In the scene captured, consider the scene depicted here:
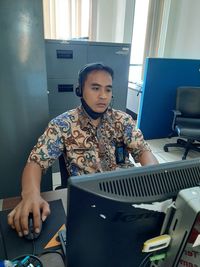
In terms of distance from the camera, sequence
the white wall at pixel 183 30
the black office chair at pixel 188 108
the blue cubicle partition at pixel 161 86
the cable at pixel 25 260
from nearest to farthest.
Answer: the cable at pixel 25 260, the black office chair at pixel 188 108, the blue cubicle partition at pixel 161 86, the white wall at pixel 183 30

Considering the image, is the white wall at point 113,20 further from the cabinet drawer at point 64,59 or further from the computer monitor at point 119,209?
the computer monitor at point 119,209

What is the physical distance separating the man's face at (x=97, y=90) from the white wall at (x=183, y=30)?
2744mm

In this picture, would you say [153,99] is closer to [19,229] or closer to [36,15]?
[36,15]

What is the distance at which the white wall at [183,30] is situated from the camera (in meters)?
3.33

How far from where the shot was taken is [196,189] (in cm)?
42

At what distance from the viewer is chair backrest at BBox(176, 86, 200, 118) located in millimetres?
2980

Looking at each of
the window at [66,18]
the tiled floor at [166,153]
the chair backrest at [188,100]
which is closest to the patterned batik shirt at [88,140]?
the tiled floor at [166,153]

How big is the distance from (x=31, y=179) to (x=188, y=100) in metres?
2.65

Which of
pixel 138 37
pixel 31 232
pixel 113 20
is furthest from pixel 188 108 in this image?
pixel 31 232

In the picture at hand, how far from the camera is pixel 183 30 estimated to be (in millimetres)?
3578

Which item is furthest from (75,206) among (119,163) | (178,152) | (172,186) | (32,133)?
(178,152)

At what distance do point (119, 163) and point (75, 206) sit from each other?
0.89 metres

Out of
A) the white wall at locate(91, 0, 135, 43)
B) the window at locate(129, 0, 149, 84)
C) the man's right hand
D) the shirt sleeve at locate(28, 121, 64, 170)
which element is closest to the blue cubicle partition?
the window at locate(129, 0, 149, 84)

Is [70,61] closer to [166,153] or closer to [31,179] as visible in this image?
[31,179]
